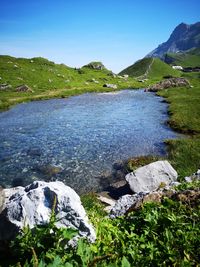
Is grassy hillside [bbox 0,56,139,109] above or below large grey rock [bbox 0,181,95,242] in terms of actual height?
below

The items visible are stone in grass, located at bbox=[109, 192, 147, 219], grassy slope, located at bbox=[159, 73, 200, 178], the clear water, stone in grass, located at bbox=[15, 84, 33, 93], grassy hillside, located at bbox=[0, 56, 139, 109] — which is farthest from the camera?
stone in grass, located at bbox=[15, 84, 33, 93]

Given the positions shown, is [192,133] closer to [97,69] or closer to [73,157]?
[73,157]

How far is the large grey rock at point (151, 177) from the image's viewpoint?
2034 centimetres

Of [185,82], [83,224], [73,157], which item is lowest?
[185,82]

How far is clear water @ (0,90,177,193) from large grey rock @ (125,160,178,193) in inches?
119

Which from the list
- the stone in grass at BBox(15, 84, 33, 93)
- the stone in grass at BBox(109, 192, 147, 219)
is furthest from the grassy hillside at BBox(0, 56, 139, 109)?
the stone in grass at BBox(109, 192, 147, 219)

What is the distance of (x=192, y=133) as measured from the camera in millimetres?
37094

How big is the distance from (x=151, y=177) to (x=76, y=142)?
49.6 feet

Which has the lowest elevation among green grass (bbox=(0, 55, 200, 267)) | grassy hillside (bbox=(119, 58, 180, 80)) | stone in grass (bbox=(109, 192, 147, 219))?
grassy hillside (bbox=(119, 58, 180, 80))

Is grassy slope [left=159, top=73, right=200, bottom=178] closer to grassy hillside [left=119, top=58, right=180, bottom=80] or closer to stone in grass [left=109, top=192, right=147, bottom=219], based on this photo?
stone in grass [left=109, top=192, right=147, bottom=219]

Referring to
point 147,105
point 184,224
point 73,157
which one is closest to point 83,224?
point 184,224

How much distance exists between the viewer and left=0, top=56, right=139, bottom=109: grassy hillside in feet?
251

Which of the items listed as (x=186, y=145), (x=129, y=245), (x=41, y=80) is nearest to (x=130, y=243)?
(x=129, y=245)

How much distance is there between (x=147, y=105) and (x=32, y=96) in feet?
101
